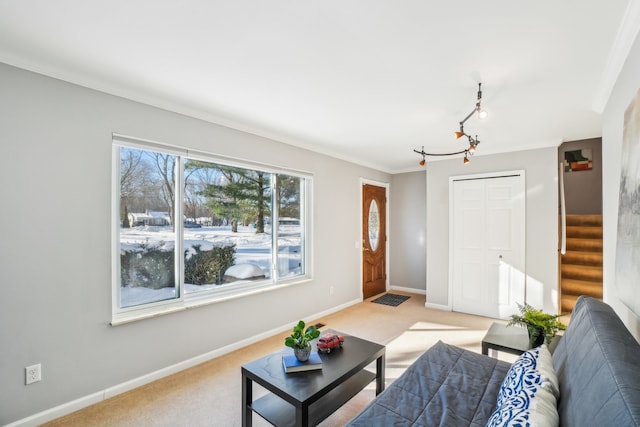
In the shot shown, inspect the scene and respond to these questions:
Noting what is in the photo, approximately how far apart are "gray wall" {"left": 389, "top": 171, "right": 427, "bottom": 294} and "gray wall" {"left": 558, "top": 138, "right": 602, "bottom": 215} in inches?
88.7

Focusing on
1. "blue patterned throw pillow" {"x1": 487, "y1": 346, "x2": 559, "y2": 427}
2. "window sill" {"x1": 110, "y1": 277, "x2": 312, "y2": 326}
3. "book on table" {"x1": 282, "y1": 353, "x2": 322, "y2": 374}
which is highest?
"blue patterned throw pillow" {"x1": 487, "y1": 346, "x2": 559, "y2": 427}

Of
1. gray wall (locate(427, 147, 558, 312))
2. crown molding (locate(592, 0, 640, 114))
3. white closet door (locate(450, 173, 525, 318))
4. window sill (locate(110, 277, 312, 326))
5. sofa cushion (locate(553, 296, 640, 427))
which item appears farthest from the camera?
white closet door (locate(450, 173, 525, 318))

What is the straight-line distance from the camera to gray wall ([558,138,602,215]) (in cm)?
486

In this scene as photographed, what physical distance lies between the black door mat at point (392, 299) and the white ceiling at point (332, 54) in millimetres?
3128

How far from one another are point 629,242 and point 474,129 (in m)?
2.32

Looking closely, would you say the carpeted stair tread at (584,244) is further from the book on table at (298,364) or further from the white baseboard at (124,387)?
the book on table at (298,364)

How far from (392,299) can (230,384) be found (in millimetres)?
3423

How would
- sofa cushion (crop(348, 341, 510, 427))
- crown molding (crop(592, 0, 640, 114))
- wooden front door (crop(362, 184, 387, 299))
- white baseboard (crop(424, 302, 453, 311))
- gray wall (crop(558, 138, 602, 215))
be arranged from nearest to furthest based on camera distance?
1. sofa cushion (crop(348, 341, 510, 427))
2. crown molding (crop(592, 0, 640, 114))
3. white baseboard (crop(424, 302, 453, 311))
4. gray wall (crop(558, 138, 602, 215))
5. wooden front door (crop(362, 184, 387, 299))

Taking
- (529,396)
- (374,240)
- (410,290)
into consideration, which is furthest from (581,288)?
(529,396)

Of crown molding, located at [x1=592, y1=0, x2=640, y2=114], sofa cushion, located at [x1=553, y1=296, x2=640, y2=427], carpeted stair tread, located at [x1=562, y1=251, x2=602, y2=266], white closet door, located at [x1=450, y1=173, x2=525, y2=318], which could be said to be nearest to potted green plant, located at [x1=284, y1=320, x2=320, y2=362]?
sofa cushion, located at [x1=553, y1=296, x2=640, y2=427]

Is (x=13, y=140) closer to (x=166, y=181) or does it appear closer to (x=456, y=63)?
(x=166, y=181)

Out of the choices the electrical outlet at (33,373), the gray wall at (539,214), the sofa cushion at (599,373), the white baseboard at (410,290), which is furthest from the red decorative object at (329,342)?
the white baseboard at (410,290)

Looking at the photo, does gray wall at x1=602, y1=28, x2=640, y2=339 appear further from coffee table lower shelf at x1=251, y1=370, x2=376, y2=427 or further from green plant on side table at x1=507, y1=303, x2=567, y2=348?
coffee table lower shelf at x1=251, y1=370, x2=376, y2=427

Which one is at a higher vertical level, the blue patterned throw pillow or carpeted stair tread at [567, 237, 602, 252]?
carpeted stair tread at [567, 237, 602, 252]
